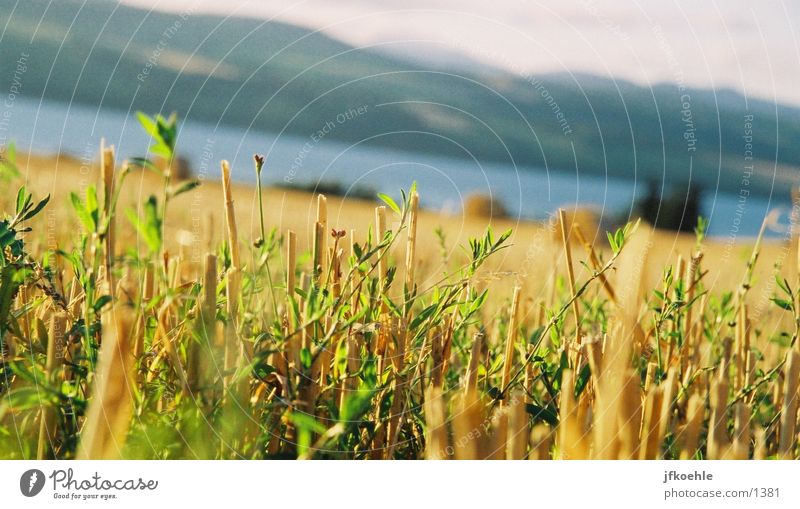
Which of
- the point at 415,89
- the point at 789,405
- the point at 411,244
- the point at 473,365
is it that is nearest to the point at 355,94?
the point at 415,89

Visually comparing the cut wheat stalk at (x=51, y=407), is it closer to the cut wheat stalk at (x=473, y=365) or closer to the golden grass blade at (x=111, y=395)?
the golden grass blade at (x=111, y=395)

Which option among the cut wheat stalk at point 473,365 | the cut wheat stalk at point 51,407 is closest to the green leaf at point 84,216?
the cut wheat stalk at point 51,407

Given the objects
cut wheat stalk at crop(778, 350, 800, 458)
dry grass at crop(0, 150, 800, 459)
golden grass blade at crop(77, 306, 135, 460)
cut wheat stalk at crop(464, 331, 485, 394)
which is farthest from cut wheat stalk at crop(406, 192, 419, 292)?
cut wheat stalk at crop(778, 350, 800, 458)

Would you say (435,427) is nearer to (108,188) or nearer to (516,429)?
(516,429)

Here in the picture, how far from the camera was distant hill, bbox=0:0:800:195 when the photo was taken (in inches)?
48.5

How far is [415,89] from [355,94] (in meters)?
0.12

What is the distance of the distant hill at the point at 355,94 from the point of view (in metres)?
1.23

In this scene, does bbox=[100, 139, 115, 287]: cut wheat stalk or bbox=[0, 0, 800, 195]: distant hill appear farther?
bbox=[0, 0, 800, 195]: distant hill

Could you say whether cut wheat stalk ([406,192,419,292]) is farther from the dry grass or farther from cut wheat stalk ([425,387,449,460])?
cut wheat stalk ([425,387,449,460])

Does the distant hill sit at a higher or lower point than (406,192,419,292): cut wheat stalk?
higher

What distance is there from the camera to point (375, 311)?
1.14m

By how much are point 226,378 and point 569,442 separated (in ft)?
1.69

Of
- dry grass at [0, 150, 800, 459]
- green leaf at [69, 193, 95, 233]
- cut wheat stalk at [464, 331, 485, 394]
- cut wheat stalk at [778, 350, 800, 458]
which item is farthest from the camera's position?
cut wheat stalk at [778, 350, 800, 458]

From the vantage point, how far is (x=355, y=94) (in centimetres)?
134
